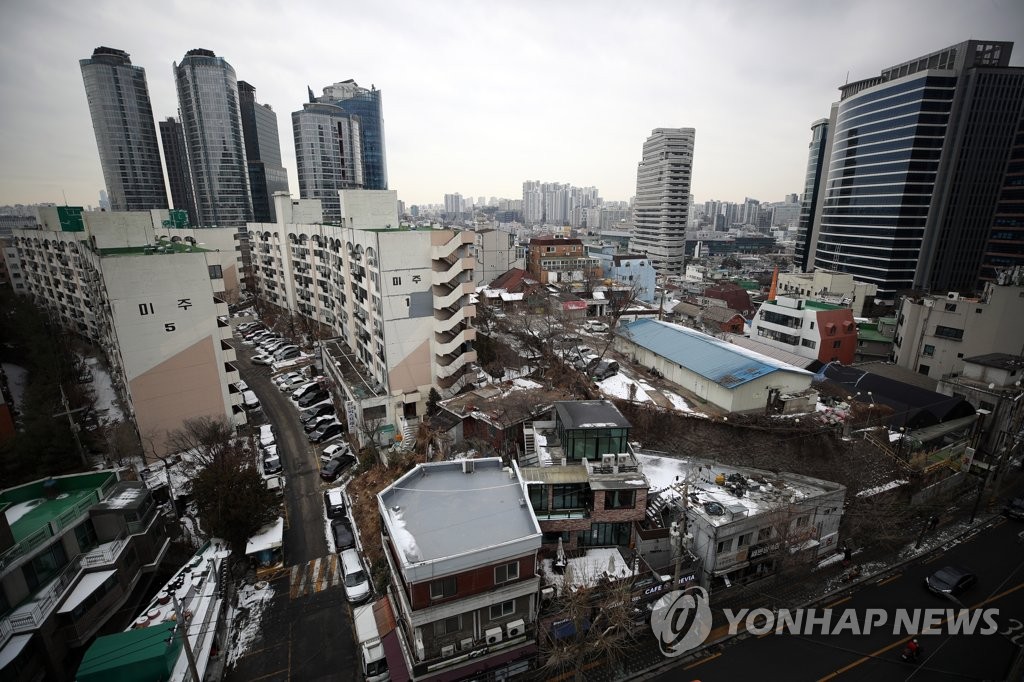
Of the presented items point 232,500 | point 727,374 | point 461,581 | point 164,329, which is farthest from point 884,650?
point 164,329

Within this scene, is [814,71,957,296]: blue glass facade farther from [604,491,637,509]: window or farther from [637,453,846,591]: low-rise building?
[604,491,637,509]: window

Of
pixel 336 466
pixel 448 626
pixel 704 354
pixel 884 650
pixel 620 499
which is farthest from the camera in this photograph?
pixel 704 354

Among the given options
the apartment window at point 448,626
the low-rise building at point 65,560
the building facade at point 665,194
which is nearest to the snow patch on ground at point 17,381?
the low-rise building at point 65,560

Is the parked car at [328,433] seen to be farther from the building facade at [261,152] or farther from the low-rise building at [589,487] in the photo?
the building facade at [261,152]

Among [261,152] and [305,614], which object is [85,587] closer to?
[305,614]

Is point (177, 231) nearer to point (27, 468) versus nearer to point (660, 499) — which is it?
point (27, 468)
